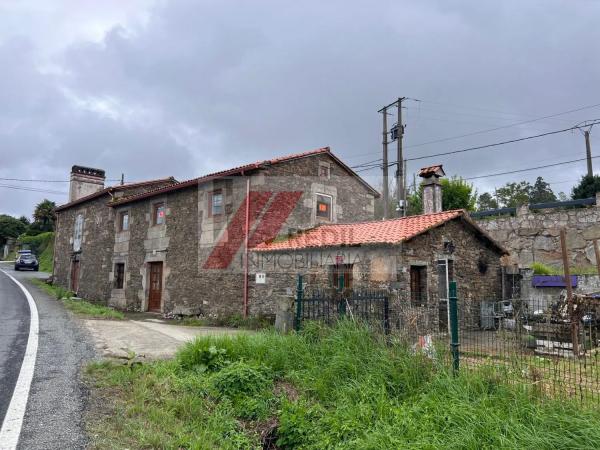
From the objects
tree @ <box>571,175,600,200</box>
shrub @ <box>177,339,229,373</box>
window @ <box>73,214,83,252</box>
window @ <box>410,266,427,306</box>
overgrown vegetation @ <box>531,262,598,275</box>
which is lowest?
shrub @ <box>177,339,229,373</box>

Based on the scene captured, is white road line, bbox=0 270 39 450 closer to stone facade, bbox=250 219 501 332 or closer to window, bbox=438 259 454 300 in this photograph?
stone facade, bbox=250 219 501 332

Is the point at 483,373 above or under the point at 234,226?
under

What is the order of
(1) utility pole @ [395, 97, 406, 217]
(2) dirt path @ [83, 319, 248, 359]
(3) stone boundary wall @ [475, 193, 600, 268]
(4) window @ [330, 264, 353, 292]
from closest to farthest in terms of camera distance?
(2) dirt path @ [83, 319, 248, 359], (4) window @ [330, 264, 353, 292], (3) stone boundary wall @ [475, 193, 600, 268], (1) utility pole @ [395, 97, 406, 217]

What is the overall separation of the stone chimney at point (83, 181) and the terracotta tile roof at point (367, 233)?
15047 mm

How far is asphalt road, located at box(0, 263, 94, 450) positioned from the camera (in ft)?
12.8

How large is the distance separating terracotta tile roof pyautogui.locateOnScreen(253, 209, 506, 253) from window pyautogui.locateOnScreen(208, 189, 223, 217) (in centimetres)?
196

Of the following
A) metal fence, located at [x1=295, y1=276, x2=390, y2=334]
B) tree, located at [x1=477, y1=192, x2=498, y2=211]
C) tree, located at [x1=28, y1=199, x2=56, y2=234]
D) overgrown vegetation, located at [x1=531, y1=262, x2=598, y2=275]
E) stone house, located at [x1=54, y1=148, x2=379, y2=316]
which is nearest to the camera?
metal fence, located at [x1=295, y1=276, x2=390, y2=334]

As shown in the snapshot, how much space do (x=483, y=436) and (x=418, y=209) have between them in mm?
24906

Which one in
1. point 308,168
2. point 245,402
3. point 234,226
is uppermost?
point 308,168

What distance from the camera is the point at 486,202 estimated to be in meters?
40.8

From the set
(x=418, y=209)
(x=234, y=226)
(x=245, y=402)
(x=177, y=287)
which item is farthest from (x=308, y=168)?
(x=418, y=209)

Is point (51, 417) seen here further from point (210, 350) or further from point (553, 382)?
point (553, 382)

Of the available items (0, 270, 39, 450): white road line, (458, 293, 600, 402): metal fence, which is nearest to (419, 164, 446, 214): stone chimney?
(458, 293, 600, 402): metal fence

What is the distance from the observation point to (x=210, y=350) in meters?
6.21
